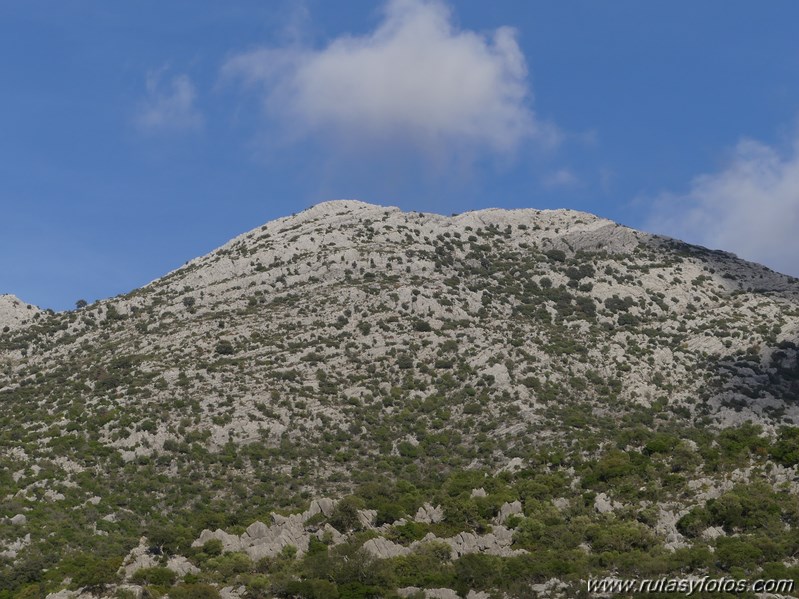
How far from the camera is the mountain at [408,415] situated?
7688 cm

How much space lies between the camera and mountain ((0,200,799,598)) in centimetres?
7688

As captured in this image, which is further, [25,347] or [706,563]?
[25,347]

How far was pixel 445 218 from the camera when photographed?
16962 cm

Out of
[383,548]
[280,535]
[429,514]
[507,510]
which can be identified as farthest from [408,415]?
[383,548]

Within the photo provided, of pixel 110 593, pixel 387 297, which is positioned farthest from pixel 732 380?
pixel 110 593

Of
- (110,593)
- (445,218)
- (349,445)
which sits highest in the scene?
(445,218)

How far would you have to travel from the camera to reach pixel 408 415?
376ft

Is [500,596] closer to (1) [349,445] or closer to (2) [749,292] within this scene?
(1) [349,445]

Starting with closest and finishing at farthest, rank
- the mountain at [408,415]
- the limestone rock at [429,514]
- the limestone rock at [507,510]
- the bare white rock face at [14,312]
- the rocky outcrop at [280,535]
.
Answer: the mountain at [408,415] → the rocky outcrop at [280,535] → the limestone rock at [507,510] → the limestone rock at [429,514] → the bare white rock face at [14,312]

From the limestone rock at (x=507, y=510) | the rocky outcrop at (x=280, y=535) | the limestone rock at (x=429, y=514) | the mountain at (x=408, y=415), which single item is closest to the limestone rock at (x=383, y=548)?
the mountain at (x=408, y=415)

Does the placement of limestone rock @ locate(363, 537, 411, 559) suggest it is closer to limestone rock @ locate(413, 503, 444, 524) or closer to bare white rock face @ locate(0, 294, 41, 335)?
limestone rock @ locate(413, 503, 444, 524)

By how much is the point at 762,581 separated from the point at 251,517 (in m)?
43.9

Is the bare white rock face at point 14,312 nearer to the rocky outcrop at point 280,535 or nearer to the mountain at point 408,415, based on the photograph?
the mountain at point 408,415

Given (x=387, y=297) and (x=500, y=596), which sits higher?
(x=387, y=297)
